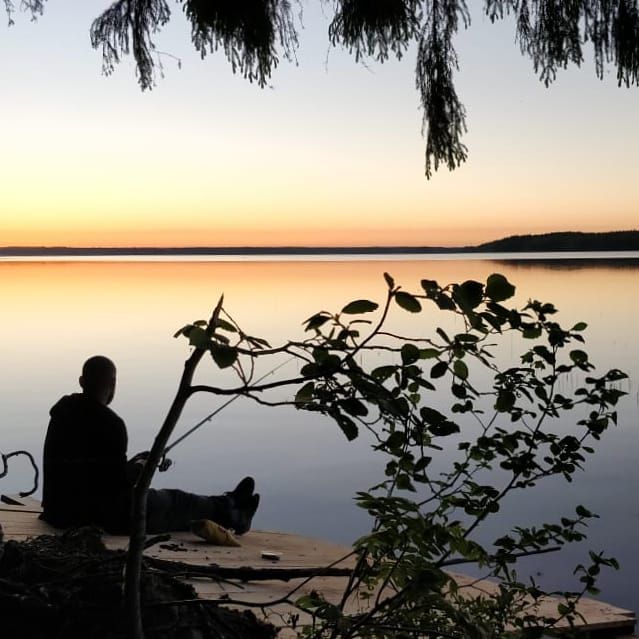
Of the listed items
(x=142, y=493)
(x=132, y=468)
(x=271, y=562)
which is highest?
(x=142, y=493)

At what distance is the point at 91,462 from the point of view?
15.7ft

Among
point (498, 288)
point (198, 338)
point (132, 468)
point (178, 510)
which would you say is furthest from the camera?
point (178, 510)

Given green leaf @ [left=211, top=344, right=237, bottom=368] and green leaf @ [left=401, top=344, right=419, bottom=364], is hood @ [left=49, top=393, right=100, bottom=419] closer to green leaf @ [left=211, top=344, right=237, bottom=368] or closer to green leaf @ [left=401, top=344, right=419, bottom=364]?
green leaf @ [left=401, top=344, right=419, bottom=364]

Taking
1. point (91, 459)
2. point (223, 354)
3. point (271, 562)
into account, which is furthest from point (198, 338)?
point (91, 459)

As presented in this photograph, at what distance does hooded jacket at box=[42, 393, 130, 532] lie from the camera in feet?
15.6

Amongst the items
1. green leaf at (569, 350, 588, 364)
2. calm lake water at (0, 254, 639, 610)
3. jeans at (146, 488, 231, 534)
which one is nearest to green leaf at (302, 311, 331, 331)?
green leaf at (569, 350, 588, 364)

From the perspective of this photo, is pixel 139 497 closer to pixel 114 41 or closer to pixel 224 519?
pixel 114 41

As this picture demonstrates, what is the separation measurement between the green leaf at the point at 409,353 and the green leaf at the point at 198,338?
460 mm

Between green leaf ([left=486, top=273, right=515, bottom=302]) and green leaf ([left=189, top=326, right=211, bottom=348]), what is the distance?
1.63 feet

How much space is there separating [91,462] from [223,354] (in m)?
3.65

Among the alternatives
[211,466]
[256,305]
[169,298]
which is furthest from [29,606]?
[169,298]

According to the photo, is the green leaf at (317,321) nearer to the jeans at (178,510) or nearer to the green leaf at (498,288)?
the green leaf at (498,288)

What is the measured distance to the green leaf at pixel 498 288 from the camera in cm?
154

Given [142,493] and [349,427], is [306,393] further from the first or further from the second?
[142,493]
